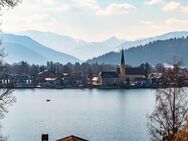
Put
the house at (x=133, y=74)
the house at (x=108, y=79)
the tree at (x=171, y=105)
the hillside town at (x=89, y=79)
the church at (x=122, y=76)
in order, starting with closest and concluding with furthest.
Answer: the tree at (x=171, y=105), the hillside town at (x=89, y=79), the house at (x=108, y=79), the church at (x=122, y=76), the house at (x=133, y=74)

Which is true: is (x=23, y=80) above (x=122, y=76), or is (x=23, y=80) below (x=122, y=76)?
below

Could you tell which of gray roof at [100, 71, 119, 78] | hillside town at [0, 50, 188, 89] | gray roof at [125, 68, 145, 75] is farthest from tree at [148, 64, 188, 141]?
gray roof at [125, 68, 145, 75]

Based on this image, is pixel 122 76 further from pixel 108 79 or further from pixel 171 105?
pixel 171 105

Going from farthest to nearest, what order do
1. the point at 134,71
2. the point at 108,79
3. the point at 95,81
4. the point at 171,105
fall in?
the point at 134,71
the point at 95,81
the point at 108,79
the point at 171,105

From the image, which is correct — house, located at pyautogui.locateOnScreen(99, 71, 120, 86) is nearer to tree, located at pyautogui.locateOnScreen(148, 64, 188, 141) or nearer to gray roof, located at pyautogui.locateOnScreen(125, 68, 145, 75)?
gray roof, located at pyautogui.locateOnScreen(125, 68, 145, 75)

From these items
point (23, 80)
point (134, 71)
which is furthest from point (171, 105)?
point (134, 71)

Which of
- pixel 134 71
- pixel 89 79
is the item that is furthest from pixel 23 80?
pixel 134 71

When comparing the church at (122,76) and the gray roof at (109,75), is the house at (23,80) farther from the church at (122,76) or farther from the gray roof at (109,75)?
the church at (122,76)

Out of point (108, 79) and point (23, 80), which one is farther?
point (23, 80)

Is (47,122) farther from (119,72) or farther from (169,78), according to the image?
(119,72)

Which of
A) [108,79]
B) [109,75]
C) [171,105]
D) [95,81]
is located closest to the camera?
[171,105]

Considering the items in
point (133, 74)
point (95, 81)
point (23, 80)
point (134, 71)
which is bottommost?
point (95, 81)

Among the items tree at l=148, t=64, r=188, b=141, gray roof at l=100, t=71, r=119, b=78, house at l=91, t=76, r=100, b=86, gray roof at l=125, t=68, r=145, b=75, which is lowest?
tree at l=148, t=64, r=188, b=141

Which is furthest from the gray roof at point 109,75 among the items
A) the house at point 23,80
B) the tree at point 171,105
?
the tree at point 171,105
